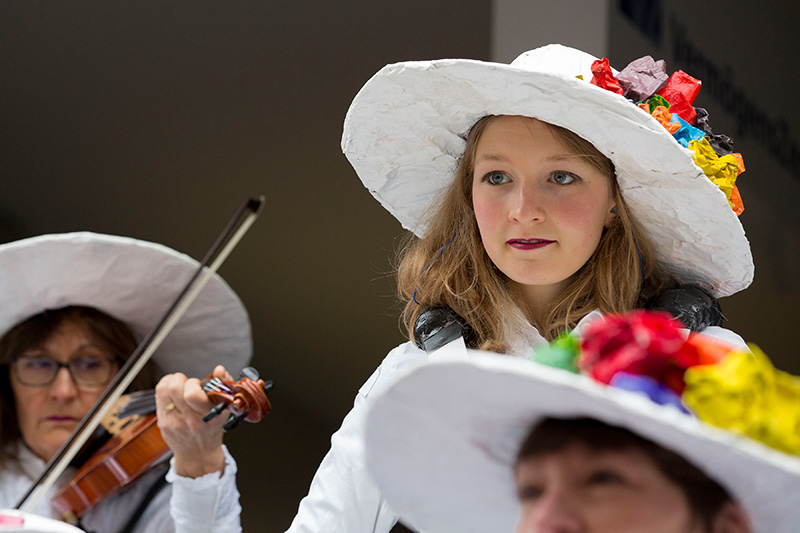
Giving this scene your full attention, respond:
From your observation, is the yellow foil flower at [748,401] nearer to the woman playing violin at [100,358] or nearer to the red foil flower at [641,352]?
the red foil flower at [641,352]

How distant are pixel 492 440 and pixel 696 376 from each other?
0.66 ft

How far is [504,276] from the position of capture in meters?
1.38

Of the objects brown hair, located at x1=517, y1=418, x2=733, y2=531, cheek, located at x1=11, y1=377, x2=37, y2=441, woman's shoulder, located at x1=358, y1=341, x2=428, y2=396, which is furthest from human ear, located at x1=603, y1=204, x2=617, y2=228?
cheek, located at x1=11, y1=377, x2=37, y2=441

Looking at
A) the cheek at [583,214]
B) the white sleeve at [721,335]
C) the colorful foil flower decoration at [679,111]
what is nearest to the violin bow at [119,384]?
the cheek at [583,214]

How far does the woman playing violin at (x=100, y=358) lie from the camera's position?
1553mm

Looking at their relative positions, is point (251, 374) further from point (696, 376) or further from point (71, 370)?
point (696, 376)

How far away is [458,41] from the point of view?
6.52ft

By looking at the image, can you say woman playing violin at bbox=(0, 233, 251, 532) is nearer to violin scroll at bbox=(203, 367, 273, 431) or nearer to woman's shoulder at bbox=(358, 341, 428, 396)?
violin scroll at bbox=(203, 367, 273, 431)

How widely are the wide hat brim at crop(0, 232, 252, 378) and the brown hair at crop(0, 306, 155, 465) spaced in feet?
0.06

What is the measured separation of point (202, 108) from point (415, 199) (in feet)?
2.45

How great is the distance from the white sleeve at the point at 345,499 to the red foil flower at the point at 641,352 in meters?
0.65

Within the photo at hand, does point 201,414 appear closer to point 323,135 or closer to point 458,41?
point 323,135

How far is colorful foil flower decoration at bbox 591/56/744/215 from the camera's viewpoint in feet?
4.09

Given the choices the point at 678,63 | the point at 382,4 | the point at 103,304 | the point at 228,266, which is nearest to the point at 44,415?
the point at 103,304
